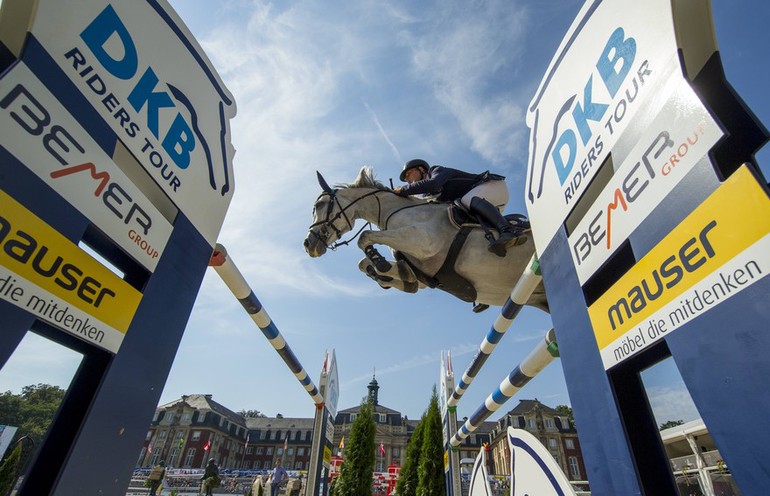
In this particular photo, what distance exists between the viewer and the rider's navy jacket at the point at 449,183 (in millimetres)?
3288

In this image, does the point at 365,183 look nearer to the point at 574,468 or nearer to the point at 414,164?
the point at 414,164

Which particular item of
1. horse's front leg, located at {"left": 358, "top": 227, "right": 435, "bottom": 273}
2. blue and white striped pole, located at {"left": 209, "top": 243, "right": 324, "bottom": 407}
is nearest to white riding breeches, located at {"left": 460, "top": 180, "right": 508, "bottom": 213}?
horse's front leg, located at {"left": 358, "top": 227, "right": 435, "bottom": 273}

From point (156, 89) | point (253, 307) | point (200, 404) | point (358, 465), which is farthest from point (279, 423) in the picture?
point (156, 89)

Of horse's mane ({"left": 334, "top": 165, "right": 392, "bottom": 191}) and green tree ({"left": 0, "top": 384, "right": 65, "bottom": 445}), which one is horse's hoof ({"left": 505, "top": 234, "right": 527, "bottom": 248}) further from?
green tree ({"left": 0, "top": 384, "right": 65, "bottom": 445})

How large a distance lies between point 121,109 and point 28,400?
3.83ft

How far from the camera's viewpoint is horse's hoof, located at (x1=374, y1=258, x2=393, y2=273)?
300 cm

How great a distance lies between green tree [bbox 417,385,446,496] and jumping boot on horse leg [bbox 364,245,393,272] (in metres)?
11.3

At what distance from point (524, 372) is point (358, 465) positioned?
10.8 meters

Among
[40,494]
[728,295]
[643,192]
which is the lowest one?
[40,494]

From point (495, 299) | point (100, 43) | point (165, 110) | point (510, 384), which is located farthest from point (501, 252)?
point (100, 43)

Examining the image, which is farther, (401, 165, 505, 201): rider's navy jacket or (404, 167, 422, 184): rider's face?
(404, 167, 422, 184): rider's face

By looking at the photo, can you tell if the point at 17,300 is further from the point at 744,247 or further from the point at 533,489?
the point at 533,489

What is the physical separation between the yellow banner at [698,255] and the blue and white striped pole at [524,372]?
1.35m

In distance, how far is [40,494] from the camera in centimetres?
127
